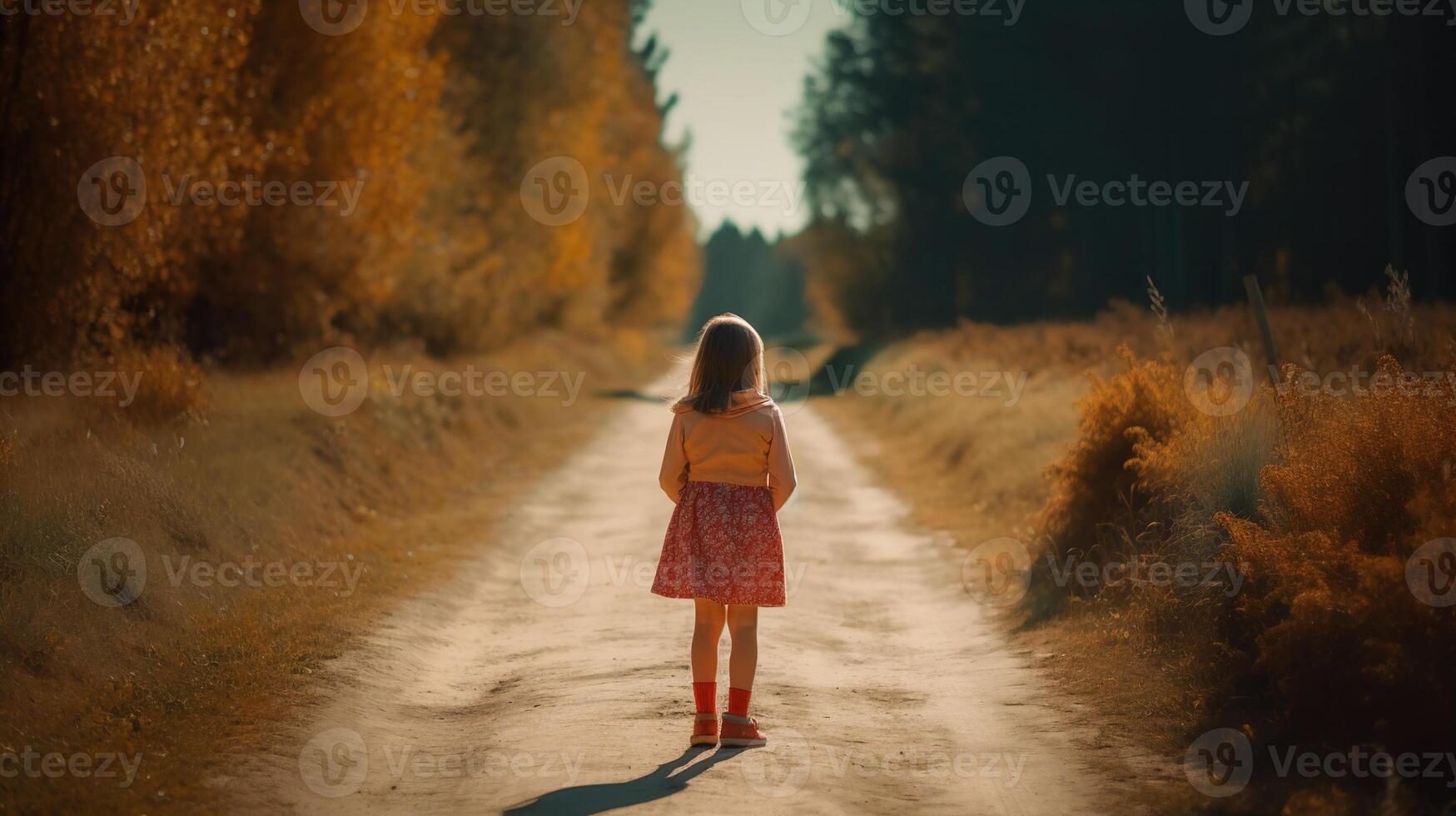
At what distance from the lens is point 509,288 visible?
1129 inches

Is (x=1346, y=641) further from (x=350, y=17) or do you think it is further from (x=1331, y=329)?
(x=350, y=17)

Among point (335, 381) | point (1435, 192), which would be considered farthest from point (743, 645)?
point (1435, 192)

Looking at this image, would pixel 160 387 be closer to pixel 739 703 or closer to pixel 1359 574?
pixel 739 703

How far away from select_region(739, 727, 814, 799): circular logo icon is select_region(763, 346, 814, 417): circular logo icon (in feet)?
82.3

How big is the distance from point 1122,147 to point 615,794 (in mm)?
35705

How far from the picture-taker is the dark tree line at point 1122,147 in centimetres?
3150

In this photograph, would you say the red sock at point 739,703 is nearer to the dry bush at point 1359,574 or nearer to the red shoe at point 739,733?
the red shoe at point 739,733

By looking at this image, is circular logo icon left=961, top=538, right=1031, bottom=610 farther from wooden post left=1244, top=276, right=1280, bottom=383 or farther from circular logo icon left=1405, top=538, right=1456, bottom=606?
circular logo icon left=1405, top=538, right=1456, bottom=606

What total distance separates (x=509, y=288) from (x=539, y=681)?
72.0ft

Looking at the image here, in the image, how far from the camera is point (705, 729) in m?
6.10

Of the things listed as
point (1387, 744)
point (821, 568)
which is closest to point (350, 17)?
point (821, 568)

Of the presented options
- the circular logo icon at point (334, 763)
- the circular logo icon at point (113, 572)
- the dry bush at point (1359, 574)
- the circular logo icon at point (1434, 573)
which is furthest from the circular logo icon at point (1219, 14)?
the circular logo icon at point (334, 763)

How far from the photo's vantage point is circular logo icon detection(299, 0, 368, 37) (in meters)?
16.6

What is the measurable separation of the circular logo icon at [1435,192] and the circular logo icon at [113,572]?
→ 26083mm
